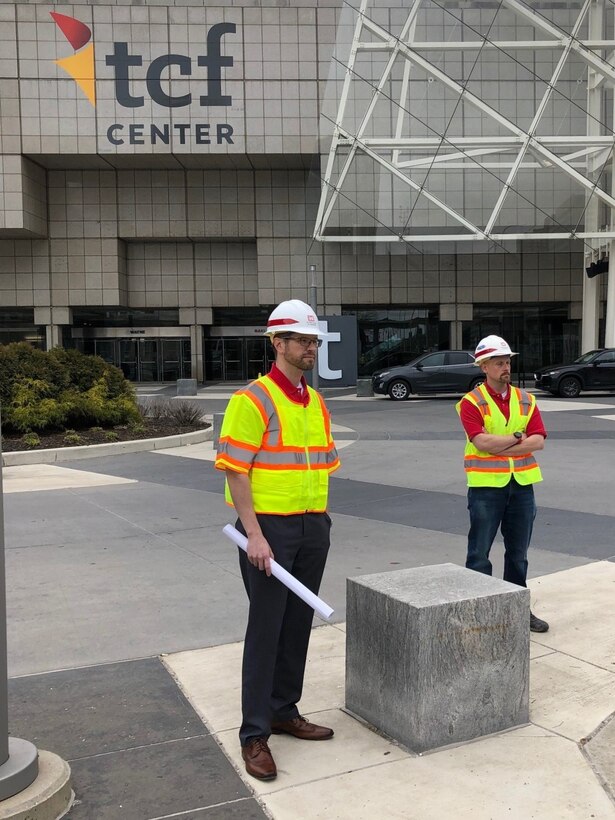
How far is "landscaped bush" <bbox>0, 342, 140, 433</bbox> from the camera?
14.4m

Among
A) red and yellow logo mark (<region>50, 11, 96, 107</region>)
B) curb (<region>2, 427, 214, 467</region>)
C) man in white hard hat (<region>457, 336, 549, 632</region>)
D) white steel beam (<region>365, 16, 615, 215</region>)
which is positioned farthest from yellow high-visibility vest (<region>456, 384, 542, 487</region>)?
red and yellow logo mark (<region>50, 11, 96, 107</region>)

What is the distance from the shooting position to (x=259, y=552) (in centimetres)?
336

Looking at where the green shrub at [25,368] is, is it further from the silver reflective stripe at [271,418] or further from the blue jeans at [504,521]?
the silver reflective stripe at [271,418]

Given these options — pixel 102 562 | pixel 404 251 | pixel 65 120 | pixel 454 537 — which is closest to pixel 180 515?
pixel 102 562

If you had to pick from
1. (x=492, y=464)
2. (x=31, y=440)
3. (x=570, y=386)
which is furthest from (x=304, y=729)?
(x=570, y=386)

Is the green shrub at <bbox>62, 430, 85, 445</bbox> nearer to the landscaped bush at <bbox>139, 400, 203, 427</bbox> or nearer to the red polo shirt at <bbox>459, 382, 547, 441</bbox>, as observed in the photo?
the landscaped bush at <bbox>139, 400, 203, 427</bbox>

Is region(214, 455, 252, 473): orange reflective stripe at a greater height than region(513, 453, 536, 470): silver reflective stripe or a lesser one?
greater

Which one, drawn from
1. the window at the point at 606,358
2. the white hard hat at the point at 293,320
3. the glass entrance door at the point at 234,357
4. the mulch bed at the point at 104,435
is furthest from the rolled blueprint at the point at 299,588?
the glass entrance door at the point at 234,357

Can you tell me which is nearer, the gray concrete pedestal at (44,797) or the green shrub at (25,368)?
the gray concrete pedestal at (44,797)

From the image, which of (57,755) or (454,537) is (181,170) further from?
(57,755)

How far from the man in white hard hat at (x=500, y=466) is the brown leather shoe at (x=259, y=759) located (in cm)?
204

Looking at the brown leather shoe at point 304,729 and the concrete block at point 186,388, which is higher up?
the concrete block at point 186,388

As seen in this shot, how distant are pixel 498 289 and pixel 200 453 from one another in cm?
3092

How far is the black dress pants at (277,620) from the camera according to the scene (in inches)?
137
